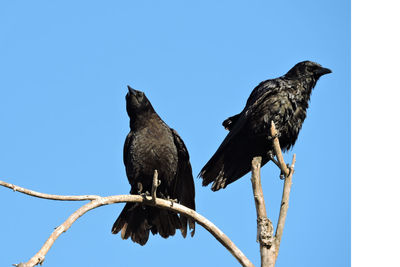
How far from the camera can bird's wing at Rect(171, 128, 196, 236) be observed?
690cm

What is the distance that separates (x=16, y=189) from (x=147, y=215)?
2.41m

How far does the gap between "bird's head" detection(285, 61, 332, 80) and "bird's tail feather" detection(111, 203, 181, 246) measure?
2.57 m

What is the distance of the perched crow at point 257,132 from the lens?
7270 millimetres

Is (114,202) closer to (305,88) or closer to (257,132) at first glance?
(257,132)

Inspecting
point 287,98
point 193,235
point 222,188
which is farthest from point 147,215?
point 287,98

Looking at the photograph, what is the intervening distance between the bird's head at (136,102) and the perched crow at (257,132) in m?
1.02

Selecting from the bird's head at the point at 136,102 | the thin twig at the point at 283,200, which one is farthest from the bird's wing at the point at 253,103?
the thin twig at the point at 283,200

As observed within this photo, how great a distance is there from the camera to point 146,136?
6809 mm

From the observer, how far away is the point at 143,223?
21.6 ft

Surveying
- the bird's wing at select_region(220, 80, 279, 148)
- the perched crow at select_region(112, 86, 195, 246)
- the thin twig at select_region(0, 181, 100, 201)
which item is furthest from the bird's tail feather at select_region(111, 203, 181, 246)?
the thin twig at select_region(0, 181, 100, 201)

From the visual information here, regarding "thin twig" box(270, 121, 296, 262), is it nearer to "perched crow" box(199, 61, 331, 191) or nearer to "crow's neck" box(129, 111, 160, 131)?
"perched crow" box(199, 61, 331, 191)

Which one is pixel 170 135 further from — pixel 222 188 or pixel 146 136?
pixel 222 188

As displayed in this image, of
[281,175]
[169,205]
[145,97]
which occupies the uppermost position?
[145,97]

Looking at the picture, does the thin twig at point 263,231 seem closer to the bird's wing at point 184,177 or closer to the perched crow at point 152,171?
the perched crow at point 152,171
